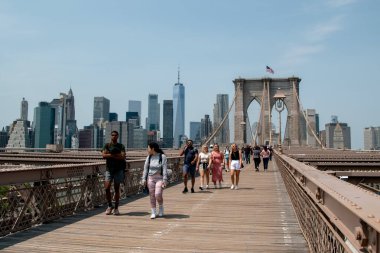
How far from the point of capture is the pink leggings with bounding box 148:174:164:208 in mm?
8002

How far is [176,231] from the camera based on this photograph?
21.8 feet

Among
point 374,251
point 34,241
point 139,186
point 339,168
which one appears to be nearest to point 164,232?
point 34,241

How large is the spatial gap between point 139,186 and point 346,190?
978 centimetres

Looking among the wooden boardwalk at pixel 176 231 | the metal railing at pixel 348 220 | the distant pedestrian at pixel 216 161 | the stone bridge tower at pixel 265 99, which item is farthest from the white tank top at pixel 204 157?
the stone bridge tower at pixel 265 99

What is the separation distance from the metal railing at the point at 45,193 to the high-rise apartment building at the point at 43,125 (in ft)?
511

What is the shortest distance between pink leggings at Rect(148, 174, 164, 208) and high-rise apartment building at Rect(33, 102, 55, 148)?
157122 millimetres

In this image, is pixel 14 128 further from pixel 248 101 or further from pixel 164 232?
pixel 164 232

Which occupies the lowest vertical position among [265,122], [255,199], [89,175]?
[255,199]

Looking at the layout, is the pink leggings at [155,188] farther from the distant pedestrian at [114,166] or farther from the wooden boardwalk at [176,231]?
the distant pedestrian at [114,166]

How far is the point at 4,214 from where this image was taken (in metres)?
6.38

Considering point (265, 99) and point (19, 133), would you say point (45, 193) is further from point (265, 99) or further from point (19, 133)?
point (19, 133)

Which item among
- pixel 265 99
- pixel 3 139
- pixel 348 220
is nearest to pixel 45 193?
pixel 348 220

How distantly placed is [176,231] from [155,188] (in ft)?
5.22

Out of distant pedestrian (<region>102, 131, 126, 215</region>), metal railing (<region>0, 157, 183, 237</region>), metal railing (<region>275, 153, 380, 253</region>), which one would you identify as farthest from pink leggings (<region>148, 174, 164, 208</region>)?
metal railing (<region>275, 153, 380, 253</region>)
